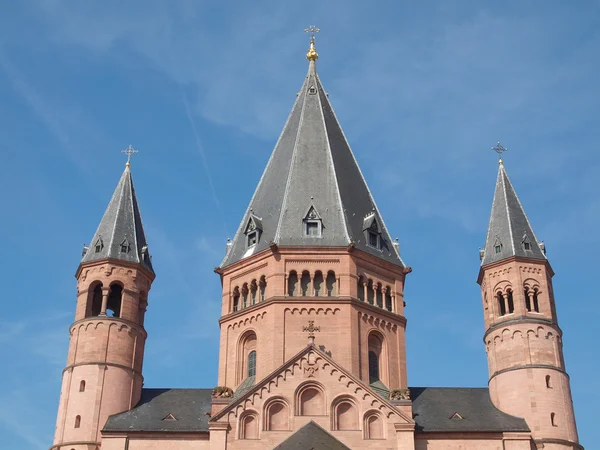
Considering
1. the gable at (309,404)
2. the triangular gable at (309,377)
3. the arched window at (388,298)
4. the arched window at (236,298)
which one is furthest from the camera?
the arched window at (236,298)

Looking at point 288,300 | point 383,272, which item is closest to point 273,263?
point 288,300

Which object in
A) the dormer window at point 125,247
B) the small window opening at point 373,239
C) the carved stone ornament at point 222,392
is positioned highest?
the small window opening at point 373,239

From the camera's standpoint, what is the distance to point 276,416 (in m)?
47.1

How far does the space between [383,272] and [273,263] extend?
706 centimetres

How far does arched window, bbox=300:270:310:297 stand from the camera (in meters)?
52.8

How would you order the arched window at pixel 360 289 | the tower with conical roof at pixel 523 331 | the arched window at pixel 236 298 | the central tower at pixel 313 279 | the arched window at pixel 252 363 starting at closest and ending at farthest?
the tower with conical roof at pixel 523 331
the central tower at pixel 313 279
the arched window at pixel 252 363
the arched window at pixel 360 289
the arched window at pixel 236 298

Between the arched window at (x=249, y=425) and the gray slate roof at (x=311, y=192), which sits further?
the gray slate roof at (x=311, y=192)

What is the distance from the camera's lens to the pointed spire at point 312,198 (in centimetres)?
5497

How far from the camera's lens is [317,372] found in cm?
4791

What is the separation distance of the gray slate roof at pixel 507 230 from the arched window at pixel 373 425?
14077mm

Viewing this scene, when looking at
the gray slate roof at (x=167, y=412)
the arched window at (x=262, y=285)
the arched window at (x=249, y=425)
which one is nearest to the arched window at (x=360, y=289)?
the arched window at (x=262, y=285)

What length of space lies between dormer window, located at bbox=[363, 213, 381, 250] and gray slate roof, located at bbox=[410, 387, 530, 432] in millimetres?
9231

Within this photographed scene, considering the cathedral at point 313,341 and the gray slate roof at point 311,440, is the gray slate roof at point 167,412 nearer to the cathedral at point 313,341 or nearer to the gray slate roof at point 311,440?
the cathedral at point 313,341

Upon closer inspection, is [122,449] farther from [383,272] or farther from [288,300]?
[383,272]
